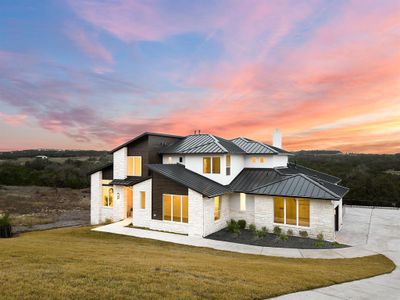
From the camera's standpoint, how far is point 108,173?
25500 mm

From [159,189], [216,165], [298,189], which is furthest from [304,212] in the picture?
[159,189]

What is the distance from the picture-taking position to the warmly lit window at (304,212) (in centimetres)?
1767

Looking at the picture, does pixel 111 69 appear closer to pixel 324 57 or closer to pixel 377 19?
pixel 324 57

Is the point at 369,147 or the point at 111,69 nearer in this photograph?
the point at 111,69

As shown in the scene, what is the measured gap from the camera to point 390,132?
35594mm

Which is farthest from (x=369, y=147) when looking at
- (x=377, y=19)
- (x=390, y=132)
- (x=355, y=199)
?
(x=377, y=19)

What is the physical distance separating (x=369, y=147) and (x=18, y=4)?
160ft

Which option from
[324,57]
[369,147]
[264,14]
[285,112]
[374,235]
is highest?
[264,14]

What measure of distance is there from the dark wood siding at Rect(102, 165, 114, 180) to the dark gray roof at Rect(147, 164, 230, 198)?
6.88m

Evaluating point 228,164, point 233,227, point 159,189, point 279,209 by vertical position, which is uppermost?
point 228,164

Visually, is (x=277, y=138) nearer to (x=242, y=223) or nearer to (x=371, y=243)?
(x=242, y=223)

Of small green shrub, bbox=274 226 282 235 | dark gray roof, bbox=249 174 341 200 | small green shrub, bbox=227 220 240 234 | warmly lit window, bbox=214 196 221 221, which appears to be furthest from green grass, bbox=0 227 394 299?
warmly lit window, bbox=214 196 221 221

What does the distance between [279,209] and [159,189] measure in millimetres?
8677

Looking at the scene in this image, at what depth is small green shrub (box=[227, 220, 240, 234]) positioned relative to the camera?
1859cm
